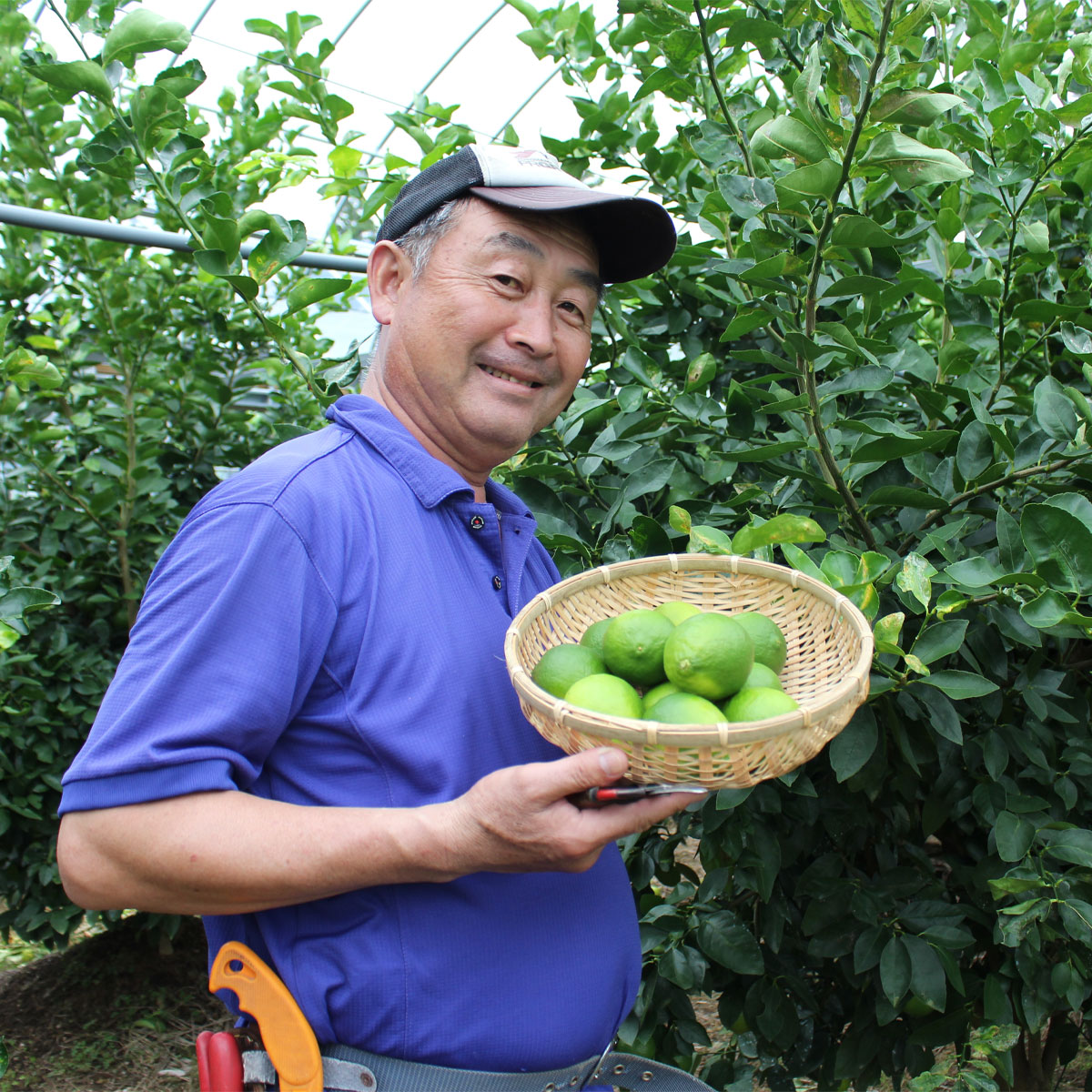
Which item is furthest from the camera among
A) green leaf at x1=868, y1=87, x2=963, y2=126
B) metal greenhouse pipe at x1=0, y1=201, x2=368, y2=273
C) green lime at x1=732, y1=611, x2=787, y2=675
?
metal greenhouse pipe at x1=0, y1=201, x2=368, y2=273

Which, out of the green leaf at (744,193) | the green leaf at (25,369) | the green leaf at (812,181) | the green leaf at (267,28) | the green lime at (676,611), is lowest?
the green lime at (676,611)

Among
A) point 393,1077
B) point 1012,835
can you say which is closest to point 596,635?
point 393,1077

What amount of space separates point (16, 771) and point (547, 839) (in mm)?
2805

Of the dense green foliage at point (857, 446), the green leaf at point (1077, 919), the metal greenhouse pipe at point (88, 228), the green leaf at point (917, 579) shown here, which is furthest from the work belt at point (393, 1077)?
the metal greenhouse pipe at point (88, 228)

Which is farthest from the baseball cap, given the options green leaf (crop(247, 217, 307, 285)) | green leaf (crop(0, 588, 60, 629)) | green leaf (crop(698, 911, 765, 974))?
green leaf (crop(698, 911, 765, 974))

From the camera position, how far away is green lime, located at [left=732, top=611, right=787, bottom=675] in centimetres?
146

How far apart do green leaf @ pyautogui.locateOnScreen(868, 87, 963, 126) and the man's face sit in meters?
0.49

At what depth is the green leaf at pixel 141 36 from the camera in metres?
1.91

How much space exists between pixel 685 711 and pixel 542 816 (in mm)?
248

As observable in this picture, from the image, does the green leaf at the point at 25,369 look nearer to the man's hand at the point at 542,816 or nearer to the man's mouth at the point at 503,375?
the man's mouth at the point at 503,375

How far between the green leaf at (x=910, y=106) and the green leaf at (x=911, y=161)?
0.03 metres

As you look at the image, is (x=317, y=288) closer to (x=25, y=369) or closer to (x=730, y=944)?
(x=25, y=369)

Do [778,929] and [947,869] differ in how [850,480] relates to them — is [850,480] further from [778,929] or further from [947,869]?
[947,869]

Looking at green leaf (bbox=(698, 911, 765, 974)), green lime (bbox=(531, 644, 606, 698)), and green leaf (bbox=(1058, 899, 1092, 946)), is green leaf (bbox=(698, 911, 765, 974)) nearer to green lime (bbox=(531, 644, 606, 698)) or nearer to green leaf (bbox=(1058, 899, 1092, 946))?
green leaf (bbox=(1058, 899, 1092, 946))
